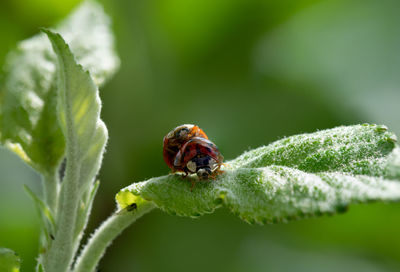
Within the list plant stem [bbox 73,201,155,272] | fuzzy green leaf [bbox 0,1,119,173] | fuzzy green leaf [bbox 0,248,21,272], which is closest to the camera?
fuzzy green leaf [bbox 0,248,21,272]

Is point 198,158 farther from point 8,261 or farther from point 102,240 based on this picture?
point 8,261

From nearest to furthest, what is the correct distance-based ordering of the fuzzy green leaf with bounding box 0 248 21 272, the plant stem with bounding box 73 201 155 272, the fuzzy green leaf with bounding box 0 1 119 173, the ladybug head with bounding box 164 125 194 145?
the fuzzy green leaf with bounding box 0 248 21 272 < the plant stem with bounding box 73 201 155 272 < the ladybug head with bounding box 164 125 194 145 < the fuzzy green leaf with bounding box 0 1 119 173

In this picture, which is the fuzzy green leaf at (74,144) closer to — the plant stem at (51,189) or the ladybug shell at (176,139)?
the plant stem at (51,189)

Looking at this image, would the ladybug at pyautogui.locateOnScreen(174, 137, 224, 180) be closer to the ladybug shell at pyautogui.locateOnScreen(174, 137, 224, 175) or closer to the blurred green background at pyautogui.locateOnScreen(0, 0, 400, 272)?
the ladybug shell at pyautogui.locateOnScreen(174, 137, 224, 175)

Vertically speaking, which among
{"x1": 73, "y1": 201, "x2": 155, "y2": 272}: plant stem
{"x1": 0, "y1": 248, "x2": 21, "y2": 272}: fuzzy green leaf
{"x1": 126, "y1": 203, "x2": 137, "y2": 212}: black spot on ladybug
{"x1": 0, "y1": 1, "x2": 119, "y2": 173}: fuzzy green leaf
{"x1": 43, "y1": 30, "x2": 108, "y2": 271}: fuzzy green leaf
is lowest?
{"x1": 0, "y1": 248, "x2": 21, "y2": 272}: fuzzy green leaf

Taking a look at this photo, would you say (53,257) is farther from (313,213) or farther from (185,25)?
(185,25)

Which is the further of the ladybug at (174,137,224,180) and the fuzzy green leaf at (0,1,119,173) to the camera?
the fuzzy green leaf at (0,1,119,173)

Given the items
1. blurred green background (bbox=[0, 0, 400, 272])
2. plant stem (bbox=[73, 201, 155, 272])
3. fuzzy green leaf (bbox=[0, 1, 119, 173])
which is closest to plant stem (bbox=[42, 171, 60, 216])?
fuzzy green leaf (bbox=[0, 1, 119, 173])

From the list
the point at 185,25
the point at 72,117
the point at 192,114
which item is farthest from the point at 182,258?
the point at 72,117
